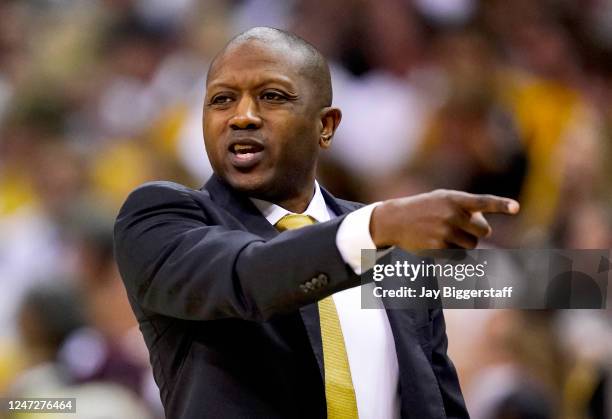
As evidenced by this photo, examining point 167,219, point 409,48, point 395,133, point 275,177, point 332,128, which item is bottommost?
point 167,219

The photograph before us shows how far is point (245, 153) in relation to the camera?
201cm

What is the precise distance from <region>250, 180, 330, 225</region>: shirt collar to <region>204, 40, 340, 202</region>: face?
0.06 feet

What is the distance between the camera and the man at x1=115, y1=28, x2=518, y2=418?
5.20 feet

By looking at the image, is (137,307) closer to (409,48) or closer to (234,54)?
(234,54)

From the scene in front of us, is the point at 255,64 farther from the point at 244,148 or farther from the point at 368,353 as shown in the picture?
the point at 368,353

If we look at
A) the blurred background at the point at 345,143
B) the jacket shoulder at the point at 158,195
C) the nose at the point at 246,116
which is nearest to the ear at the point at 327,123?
the nose at the point at 246,116

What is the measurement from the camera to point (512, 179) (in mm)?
3836

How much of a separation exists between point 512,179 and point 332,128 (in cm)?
173

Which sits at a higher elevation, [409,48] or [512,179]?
[409,48]

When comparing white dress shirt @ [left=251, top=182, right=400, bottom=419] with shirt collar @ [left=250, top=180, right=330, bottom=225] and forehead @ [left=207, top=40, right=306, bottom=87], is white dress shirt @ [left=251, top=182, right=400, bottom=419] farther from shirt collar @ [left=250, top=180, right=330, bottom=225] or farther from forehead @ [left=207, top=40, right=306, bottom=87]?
forehead @ [left=207, top=40, right=306, bottom=87]

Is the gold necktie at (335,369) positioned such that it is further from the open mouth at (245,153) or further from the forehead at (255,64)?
the forehead at (255,64)

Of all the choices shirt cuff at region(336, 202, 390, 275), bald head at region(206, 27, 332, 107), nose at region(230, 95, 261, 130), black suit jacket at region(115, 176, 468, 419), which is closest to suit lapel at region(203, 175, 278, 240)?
black suit jacket at region(115, 176, 468, 419)

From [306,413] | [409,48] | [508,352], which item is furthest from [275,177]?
[409,48]

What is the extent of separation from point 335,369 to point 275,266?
0.33 metres
